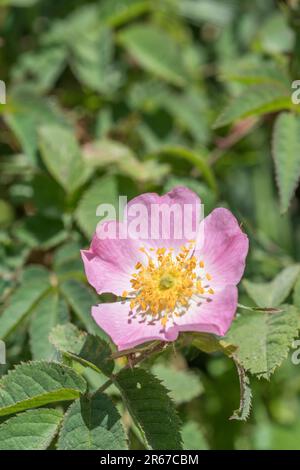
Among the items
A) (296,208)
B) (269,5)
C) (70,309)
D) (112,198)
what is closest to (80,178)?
(112,198)

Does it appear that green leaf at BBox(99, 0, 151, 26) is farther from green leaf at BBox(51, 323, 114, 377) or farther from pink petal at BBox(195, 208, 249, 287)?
green leaf at BBox(51, 323, 114, 377)

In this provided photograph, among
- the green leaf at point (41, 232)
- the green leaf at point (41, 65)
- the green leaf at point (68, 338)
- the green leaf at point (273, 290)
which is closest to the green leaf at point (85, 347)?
the green leaf at point (68, 338)

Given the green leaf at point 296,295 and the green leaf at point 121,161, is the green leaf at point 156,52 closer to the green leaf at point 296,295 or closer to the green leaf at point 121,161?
the green leaf at point 121,161

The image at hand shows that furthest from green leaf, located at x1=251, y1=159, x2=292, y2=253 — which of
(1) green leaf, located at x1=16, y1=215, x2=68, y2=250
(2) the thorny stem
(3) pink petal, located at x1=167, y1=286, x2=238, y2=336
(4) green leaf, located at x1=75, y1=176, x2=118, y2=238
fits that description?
(2) the thorny stem

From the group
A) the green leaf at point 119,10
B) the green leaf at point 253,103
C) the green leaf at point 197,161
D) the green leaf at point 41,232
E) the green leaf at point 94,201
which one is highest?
the green leaf at point 119,10

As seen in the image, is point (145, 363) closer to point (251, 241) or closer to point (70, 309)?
point (70, 309)
